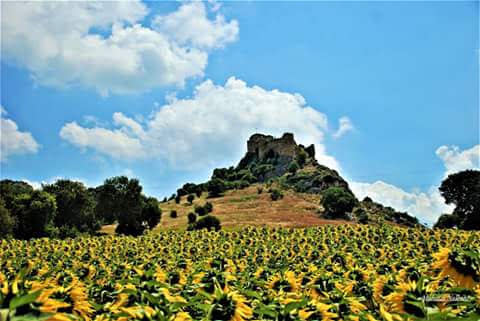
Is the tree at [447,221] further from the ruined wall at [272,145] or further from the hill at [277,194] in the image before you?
the ruined wall at [272,145]

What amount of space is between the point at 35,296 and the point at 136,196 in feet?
151

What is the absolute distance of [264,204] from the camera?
54844 millimetres

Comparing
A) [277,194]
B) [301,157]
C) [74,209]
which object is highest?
[301,157]

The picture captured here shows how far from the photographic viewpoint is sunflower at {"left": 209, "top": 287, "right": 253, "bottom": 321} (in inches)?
93.7

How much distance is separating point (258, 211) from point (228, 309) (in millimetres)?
47763

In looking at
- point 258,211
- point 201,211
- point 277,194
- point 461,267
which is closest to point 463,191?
point 277,194

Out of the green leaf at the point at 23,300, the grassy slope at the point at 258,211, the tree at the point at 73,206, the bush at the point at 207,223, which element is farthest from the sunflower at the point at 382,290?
the tree at the point at 73,206

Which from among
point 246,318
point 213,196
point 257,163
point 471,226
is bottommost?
point 246,318

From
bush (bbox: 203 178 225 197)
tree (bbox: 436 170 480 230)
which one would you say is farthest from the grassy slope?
tree (bbox: 436 170 480 230)

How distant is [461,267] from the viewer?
3.00m

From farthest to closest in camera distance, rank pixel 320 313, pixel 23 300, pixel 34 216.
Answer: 1. pixel 34 216
2. pixel 320 313
3. pixel 23 300

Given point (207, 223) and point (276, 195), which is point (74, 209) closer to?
point (207, 223)

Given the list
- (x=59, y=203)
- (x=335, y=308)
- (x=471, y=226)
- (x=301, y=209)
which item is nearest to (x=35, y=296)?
(x=335, y=308)

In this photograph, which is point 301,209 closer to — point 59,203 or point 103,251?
point 59,203
